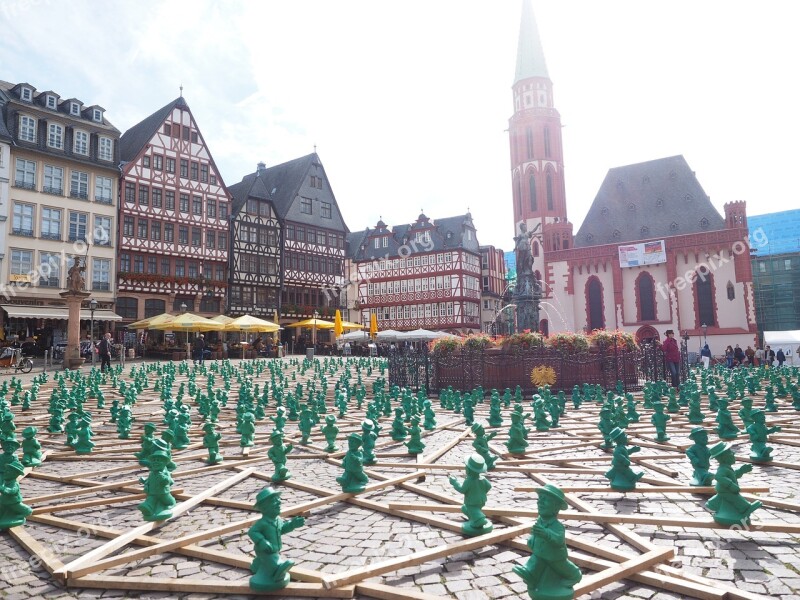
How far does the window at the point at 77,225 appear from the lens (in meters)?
37.5

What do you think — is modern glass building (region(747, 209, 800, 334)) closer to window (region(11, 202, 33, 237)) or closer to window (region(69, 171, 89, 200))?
window (region(69, 171, 89, 200))

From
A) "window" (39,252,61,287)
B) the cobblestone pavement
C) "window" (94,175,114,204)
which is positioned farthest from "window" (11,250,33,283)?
the cobblestone pavement

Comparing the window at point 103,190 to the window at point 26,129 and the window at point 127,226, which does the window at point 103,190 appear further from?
the window at point 26,129

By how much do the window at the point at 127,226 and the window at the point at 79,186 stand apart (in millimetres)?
2765

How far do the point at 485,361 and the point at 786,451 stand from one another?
8.38 m

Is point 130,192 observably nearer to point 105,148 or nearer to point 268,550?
point 105,148

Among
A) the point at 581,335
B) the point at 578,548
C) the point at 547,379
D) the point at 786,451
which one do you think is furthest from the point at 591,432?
the point at 581,335

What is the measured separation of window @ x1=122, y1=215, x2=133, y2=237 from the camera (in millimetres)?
39656

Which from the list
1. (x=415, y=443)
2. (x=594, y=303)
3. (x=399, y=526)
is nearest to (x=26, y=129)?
(x=415, y=443)

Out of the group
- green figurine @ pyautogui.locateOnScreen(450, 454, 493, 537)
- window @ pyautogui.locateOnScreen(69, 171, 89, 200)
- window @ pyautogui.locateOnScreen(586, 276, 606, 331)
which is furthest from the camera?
window @ pyautogui.locateOnScreen(586, 276, 606, 331)

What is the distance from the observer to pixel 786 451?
6.86m

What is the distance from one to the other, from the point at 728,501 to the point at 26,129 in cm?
4328

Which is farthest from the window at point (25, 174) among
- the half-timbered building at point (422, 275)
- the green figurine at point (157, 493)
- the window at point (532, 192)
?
the window at point (532, 192)

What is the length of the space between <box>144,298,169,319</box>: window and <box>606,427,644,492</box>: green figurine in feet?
132
